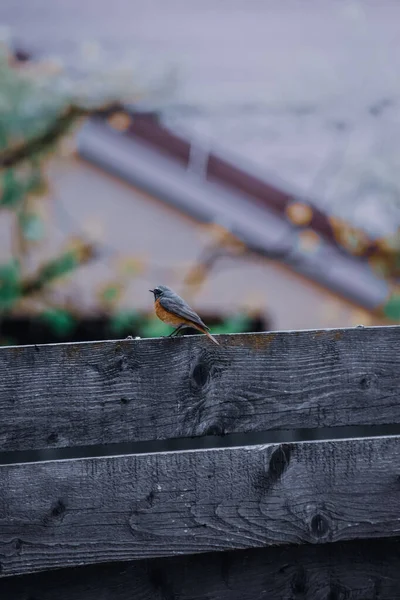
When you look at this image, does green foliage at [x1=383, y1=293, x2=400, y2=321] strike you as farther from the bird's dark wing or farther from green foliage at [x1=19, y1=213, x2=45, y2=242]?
the bird's dark wing

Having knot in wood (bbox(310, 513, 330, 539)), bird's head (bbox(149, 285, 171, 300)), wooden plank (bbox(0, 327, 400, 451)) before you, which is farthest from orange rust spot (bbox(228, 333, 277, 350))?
bird's head (bbox(149, 285, 171, 300))

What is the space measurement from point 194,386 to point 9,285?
368 cm

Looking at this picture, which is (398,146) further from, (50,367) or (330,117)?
(50,367)

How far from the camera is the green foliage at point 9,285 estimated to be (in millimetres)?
5613

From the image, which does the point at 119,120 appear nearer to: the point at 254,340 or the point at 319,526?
the point at 254,340

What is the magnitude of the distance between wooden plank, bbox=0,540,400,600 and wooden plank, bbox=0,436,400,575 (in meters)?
0.08

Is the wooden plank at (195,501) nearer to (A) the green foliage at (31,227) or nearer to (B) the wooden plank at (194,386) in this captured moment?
(B) the wooden plank at (194,386)

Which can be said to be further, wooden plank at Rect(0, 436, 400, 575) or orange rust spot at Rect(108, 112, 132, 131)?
orange rust spot at Rect(108, 112, 132, 131)

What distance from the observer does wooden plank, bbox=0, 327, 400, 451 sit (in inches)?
82.7

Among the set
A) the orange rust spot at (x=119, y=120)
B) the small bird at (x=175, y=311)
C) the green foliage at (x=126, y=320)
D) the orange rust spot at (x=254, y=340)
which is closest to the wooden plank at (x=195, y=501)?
the orange rust spot at (x=254, y=340)

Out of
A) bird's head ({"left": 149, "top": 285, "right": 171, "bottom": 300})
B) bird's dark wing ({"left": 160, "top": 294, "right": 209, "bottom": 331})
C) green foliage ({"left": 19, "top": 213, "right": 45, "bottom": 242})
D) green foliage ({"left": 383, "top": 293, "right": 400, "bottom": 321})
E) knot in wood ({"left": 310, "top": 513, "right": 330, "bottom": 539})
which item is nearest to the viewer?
knot in wood ({"left": 310, "top": 513, "right": 330, "bottom": 539})

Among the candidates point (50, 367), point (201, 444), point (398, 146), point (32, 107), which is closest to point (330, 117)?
point (398, 146)

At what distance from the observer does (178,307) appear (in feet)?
10.7

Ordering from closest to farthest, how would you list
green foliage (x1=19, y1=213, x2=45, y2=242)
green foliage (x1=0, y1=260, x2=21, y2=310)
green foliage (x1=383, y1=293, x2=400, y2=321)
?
green foliage (x1=0, y1=260, x2=21, y2=310), green foliage (x1=19, y1=213, x2=45, y2=242), green foliage (x1=383, y1=293, x2=400, y2=321)
